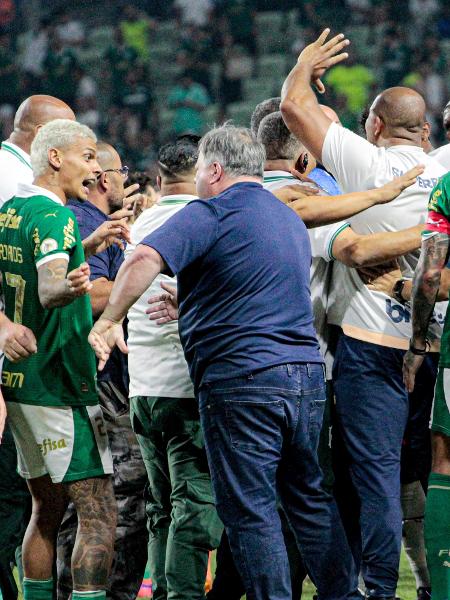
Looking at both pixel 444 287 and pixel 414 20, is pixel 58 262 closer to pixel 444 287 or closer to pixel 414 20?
pixel 444 287

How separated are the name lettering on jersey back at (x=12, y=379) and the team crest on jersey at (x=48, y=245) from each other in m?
0.56

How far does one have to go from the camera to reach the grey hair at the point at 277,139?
15.2ft

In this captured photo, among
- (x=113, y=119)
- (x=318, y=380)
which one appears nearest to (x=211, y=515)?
(x=318, y=380)

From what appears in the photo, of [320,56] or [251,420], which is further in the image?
[320,56]

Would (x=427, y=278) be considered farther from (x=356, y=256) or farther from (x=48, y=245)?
(x=48, y=245)

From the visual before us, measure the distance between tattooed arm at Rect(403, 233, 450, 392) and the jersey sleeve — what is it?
27 millimetres

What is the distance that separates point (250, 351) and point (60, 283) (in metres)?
0.75

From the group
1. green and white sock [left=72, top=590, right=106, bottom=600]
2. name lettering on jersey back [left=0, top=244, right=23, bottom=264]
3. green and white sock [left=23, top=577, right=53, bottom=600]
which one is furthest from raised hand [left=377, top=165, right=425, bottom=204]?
green and white sock [left=23, top=577, right=53, bottom=600]

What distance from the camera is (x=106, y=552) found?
13.3ft

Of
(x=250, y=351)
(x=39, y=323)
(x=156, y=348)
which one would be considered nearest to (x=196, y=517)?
(x=156, y=348)

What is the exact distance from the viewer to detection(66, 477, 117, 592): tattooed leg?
399 centimetres

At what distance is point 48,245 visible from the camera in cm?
387

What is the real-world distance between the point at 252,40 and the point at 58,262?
529 inches

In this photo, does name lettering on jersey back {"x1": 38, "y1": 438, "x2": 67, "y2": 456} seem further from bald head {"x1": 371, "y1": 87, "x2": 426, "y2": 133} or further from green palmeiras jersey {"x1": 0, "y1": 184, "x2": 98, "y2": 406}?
bald head {"x1": 371, "y1": 87, "x2": 426, "y2": 133}
